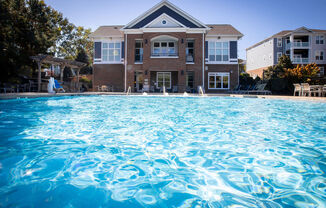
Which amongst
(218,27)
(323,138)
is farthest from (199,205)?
(218,27)

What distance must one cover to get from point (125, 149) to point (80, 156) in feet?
2.34

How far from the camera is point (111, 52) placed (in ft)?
78.4

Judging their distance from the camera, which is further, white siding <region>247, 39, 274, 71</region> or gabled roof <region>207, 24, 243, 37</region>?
white siding <region>247, 39, 274, 71</region>

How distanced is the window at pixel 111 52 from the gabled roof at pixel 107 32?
3.62 ft

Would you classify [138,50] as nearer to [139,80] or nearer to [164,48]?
[164,48]

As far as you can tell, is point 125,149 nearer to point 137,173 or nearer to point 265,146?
point 137,173

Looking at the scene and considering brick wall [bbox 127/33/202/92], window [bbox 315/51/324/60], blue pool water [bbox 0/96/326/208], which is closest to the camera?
blue pool water [bbox 0/96/326/208]

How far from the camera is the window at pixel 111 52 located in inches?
939

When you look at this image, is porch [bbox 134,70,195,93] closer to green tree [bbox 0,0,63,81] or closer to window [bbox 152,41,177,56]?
window [bbox 152,41,177,56]

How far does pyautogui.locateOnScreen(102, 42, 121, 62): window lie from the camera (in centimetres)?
2384

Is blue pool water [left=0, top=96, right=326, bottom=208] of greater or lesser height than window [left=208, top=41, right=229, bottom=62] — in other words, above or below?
below

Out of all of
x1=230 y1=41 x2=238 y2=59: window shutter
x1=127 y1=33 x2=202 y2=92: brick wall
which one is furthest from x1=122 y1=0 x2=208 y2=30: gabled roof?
x1=230 y1=41 x2=238 y2=59: window shutter

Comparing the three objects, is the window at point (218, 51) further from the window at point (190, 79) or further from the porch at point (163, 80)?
the porch at point (163, 80)

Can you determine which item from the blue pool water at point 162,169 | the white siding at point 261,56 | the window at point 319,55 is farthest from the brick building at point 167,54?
the window at point 319,55
